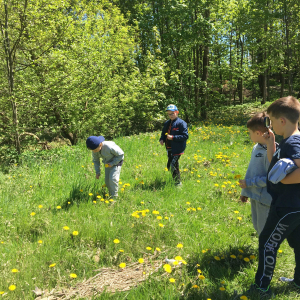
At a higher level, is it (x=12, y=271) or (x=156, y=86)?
(x=156, y=86)

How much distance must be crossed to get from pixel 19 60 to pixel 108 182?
22.1ft

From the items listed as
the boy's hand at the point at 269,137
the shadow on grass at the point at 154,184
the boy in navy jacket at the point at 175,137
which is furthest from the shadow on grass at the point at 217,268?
the boy in navy jacket at the point at 175,137

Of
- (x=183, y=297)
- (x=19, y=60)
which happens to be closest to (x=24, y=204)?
(x=183, y=297)

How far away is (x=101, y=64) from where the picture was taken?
397 inches

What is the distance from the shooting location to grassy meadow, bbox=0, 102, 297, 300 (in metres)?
2.35

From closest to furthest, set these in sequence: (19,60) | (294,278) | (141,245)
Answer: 1. (294,278)
2. (141,245)
3. (19,60)

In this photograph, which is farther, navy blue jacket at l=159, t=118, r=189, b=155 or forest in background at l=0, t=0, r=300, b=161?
forest in background at l=0, t=0, r=300, b=161

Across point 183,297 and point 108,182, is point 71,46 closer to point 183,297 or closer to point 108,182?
point 108,182

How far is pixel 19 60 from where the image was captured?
850 centimetres

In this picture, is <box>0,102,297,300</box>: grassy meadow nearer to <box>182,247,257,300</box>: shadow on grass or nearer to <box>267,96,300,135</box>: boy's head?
<box>182,247,257,300</box>: shadow on grass

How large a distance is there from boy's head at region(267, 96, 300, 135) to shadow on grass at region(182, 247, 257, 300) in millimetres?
1511

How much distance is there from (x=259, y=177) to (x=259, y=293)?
106cm

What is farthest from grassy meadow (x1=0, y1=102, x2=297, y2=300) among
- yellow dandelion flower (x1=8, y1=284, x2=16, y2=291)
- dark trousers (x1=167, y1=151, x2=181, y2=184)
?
dark trousers (x1=167, y1=151, x2=181, y2=184)

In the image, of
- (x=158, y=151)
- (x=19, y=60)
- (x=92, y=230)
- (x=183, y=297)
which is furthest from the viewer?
(x=19, y=60)
